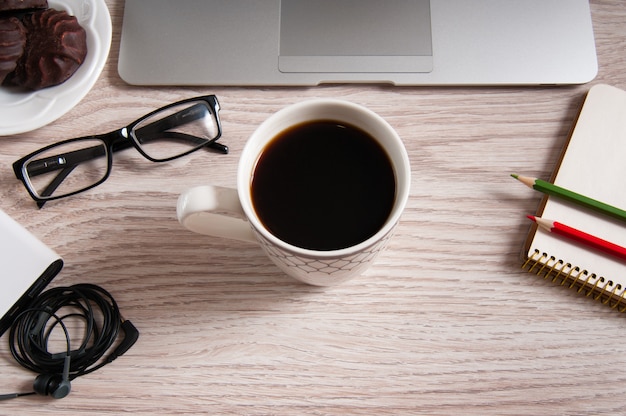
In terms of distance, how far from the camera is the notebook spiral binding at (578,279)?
60 centimetres

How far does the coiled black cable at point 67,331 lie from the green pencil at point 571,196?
1.58 feet

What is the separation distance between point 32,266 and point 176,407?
22 cm

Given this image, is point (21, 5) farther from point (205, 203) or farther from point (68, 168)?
point (205, 203)

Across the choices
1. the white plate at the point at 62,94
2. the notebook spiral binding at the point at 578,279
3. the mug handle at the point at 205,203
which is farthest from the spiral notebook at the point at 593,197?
the white plate at the point at 62,94

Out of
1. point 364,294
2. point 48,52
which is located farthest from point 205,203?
point 48,52

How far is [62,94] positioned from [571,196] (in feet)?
2.06

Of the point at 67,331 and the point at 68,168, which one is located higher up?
the point at 68,168

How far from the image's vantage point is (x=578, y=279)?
0.61 meters

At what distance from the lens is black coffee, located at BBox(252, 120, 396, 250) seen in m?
0.54

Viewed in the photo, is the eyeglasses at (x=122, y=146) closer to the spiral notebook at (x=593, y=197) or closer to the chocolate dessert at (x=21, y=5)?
the chocolate dessert at (x=21, y=5)

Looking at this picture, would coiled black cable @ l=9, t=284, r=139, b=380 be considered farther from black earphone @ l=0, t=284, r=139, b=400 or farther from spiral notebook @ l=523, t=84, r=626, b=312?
spiral notebook @ l=523, t=84, r=626, b=312

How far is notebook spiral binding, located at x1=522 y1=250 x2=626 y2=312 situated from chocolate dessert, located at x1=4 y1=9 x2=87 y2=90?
60cm

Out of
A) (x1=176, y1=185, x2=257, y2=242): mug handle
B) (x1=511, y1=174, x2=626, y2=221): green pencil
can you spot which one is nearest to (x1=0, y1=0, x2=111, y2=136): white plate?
(x1=176, y1=185, x2=257, y2=242): mug handle

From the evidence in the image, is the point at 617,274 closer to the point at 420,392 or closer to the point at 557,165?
the point at 557,165
